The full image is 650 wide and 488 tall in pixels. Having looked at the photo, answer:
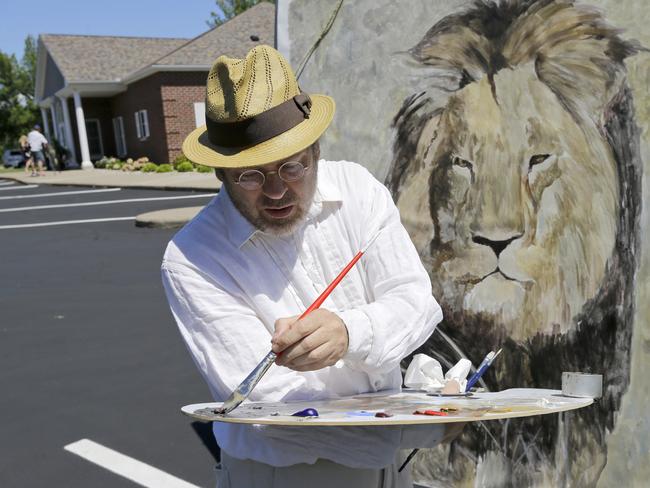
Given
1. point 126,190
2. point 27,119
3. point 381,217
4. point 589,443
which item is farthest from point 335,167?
point 27,119

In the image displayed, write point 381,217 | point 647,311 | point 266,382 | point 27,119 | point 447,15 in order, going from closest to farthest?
point 266,382 → point 381,217 → point 647,311 → point 447,15 → point 27,119

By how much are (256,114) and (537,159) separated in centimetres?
124

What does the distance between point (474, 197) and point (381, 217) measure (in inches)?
40.1

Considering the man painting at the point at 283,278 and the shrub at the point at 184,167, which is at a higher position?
the shrub at the point at 184,167

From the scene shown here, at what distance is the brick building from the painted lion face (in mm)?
18293

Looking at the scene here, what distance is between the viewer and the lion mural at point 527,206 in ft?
7.18

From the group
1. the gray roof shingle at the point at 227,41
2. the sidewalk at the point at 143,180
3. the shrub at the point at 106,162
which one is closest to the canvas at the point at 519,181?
the sidewalk at the point at 143,180

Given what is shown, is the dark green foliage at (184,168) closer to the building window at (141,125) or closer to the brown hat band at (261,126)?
the building window at (141,125)

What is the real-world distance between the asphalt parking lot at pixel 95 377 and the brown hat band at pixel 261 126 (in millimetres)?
2280

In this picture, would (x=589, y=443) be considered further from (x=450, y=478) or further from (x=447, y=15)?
(x=447, y=15)

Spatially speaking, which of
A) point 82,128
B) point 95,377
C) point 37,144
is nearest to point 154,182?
point 37,144

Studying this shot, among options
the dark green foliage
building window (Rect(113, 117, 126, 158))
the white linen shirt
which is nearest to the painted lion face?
the white linen shirt

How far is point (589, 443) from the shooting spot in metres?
2.34

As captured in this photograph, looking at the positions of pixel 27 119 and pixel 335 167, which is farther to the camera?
pixel 27 119
